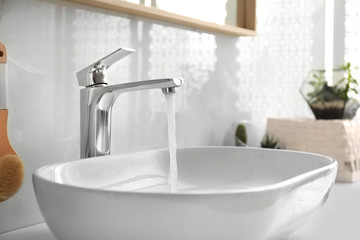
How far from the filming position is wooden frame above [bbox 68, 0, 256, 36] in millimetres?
979

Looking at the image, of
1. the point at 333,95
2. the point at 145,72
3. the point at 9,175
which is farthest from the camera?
the point at 333,95

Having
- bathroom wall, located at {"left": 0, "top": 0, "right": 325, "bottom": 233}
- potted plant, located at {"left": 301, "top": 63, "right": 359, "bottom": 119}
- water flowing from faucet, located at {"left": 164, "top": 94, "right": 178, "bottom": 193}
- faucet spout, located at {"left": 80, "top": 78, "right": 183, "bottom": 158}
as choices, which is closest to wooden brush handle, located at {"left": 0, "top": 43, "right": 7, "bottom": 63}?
bathroom wall, located at {"left": 0, "top": 0, "right": 325, "bottom": 233}

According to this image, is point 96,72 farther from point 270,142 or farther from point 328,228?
point 270,142

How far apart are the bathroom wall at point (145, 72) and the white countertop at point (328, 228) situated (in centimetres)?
4

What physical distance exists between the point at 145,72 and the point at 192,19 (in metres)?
0.18

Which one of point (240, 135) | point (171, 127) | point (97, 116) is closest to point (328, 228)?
point (171, 127)

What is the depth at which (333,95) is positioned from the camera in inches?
58.1

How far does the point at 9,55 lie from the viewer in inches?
32.9

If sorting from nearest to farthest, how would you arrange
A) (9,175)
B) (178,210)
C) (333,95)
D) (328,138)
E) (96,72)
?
(178,210)
(9,175)
(96,72)
(328,138)
(333,95)


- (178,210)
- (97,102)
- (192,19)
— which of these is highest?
(192,19)

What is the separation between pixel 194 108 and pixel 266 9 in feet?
1.86

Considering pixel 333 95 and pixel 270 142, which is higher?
pixel 333 95

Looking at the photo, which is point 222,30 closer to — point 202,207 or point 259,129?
point 259,129

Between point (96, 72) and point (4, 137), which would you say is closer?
point (4, 137)
